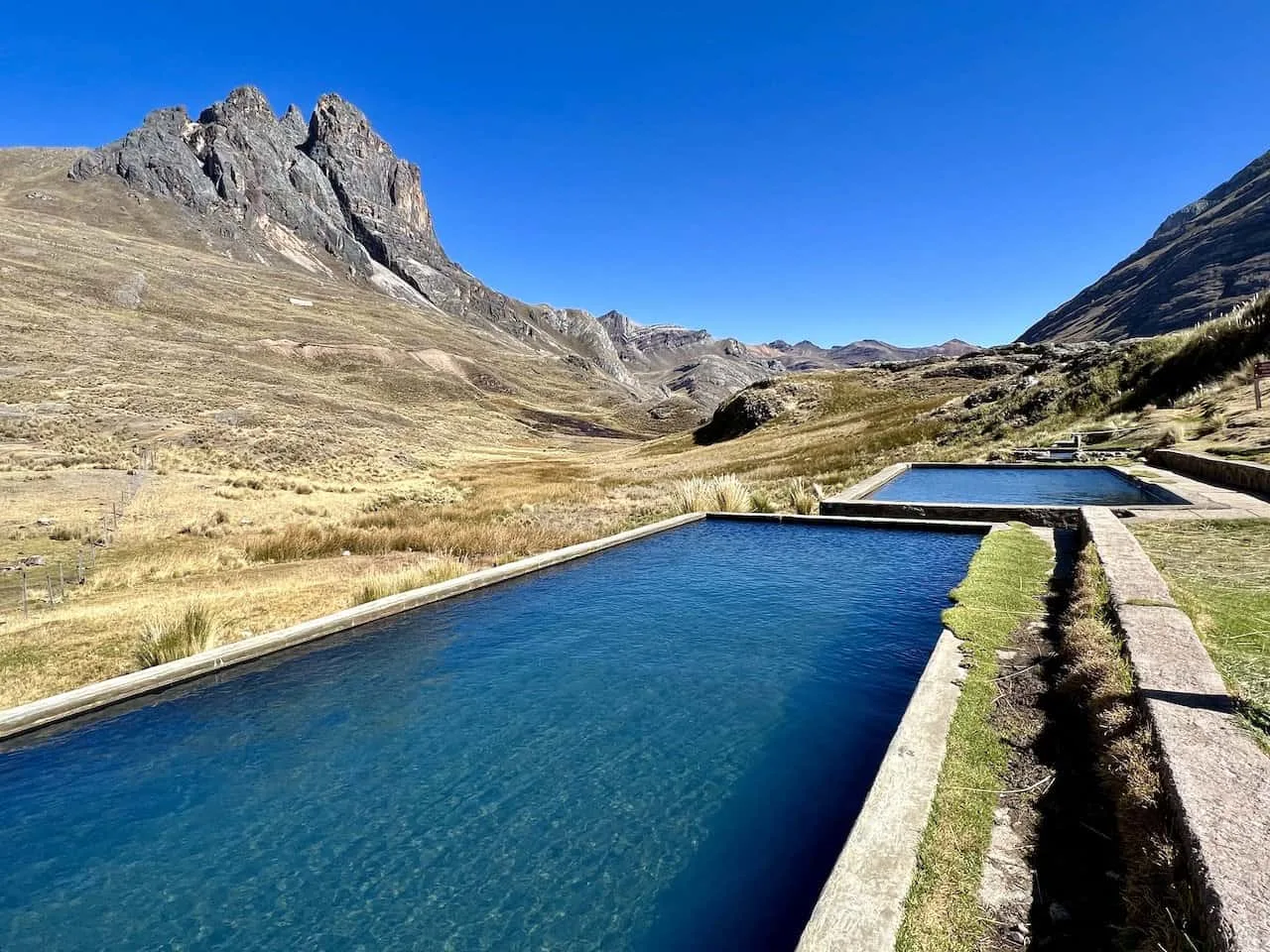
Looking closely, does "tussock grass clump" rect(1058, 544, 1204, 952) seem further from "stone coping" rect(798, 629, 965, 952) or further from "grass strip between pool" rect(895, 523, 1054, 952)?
"stone coping" rect(798, 629, 965, 952)

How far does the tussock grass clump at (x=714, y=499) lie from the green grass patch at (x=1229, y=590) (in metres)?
9.29

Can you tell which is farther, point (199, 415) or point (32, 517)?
point (199, 415)

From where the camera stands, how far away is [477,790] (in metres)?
5.36

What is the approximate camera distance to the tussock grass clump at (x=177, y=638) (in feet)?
25.8

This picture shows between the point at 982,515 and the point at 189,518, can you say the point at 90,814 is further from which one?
the point at 189,518

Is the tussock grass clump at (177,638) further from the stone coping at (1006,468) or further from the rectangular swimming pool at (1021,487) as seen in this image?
the rectangular swimming pool at (1021,487)

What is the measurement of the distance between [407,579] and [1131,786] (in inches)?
388

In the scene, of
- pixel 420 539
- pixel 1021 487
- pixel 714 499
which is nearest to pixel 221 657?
pixel 420 539

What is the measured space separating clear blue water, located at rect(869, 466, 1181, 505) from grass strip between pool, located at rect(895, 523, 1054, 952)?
8.18 metres

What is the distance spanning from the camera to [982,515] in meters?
13.7

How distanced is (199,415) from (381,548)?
42.6 metres

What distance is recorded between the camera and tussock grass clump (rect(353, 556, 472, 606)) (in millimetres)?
10250

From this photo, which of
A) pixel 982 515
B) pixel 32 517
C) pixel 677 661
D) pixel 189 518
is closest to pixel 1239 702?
pixel 677 661

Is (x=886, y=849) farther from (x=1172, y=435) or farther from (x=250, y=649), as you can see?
(x=1172, y=435)
